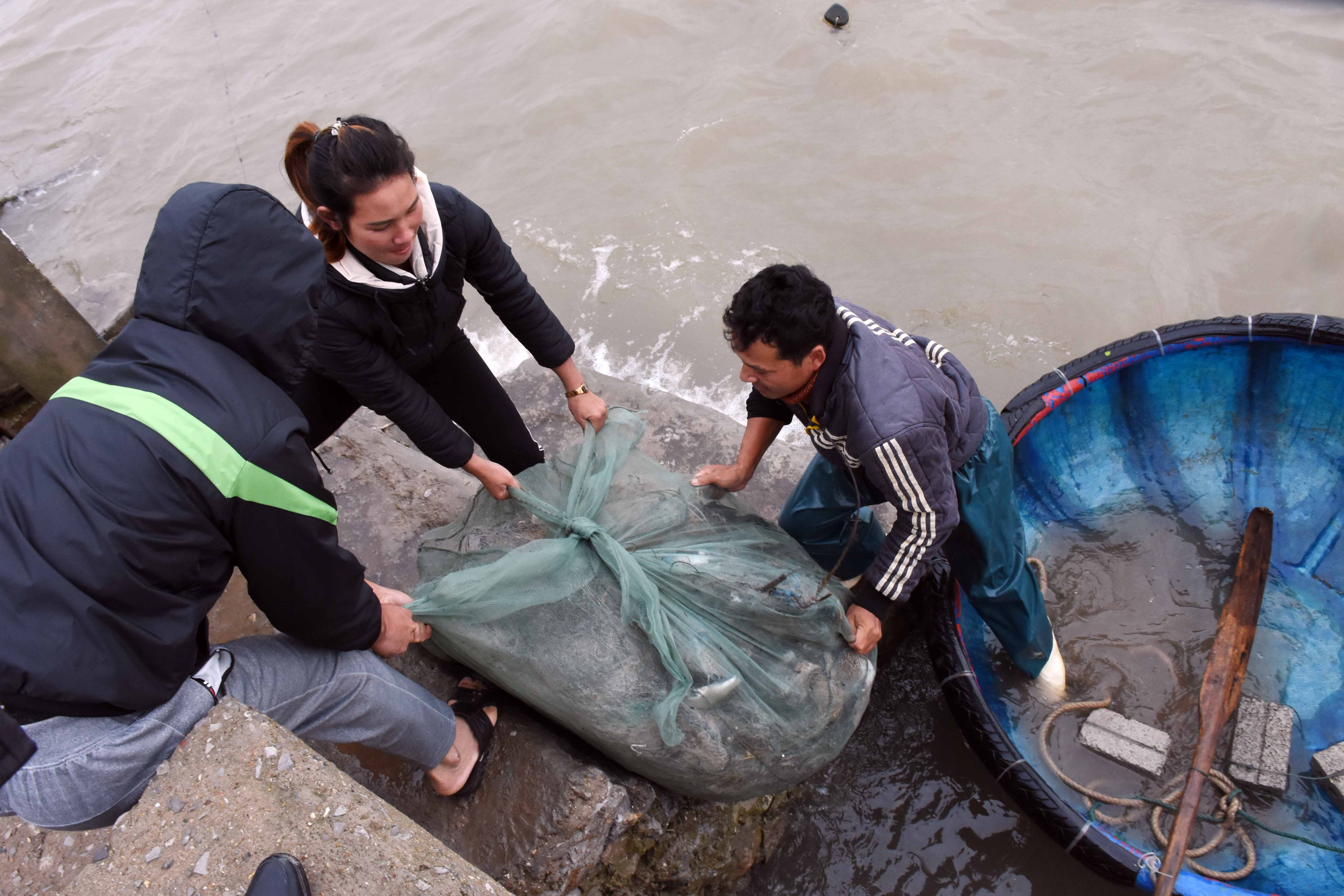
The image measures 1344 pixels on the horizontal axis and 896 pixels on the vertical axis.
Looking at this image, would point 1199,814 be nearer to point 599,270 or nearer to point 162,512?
point 162,512

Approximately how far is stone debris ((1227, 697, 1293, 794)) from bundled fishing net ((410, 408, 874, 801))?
1.36 meters

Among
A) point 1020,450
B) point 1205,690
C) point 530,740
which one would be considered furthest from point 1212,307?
point 530,740

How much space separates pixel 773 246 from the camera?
5016mm

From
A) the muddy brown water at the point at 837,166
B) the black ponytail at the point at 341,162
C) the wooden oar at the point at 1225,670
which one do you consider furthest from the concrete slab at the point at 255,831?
the wooden oar at the point at 1225,670

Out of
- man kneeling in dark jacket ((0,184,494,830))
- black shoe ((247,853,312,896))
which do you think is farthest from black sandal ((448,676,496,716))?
black shoe ((247,853,312,896))

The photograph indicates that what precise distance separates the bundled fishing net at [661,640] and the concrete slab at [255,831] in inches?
19.6

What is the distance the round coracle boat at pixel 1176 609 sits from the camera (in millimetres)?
2385

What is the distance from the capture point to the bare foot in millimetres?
2107

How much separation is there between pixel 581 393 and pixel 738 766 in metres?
1.31

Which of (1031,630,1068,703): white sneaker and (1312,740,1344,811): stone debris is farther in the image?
(1031,630,1068,703): white sneaker

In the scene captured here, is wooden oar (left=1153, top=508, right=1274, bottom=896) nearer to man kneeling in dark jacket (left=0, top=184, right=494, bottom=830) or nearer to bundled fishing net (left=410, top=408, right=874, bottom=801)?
bundled fishing net (left=410, top=408, right=874, bottom=801)

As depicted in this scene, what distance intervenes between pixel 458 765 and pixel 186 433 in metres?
1.22

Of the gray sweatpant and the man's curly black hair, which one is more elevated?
the man's curly black hair

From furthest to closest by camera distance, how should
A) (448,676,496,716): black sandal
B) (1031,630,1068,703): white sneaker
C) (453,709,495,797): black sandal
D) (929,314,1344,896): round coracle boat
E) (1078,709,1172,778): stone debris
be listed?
(1031,630,1068,703): white sneaker
(1078,709,1172,778): stone debris
(929,314,1344,896): round coracle boat
(448,676,496,716): black sandal
(453,709,495,797): black sandal
